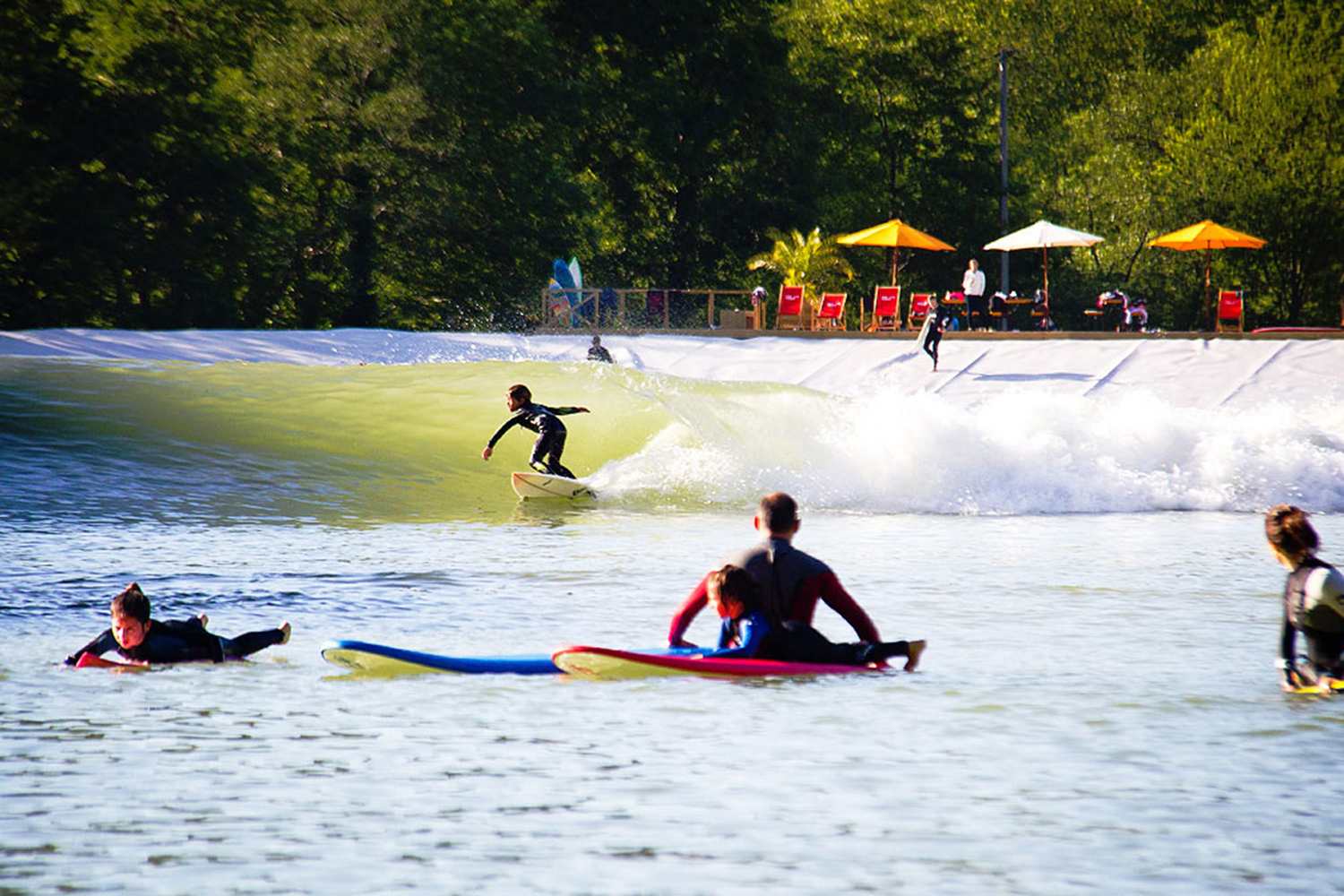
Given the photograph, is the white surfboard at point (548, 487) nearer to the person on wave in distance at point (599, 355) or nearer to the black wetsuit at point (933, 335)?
the person on wave in distance at point (599, 355)

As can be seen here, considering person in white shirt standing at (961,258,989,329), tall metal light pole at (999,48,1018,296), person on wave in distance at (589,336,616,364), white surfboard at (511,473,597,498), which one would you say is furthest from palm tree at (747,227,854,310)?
white surfboard at (511,473,597,498)

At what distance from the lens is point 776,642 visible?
9266 millimetres

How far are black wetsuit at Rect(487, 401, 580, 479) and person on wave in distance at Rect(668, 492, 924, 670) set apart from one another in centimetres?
1103

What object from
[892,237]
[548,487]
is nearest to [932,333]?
[892,237]

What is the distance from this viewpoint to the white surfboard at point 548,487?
Answer: 21.0 meters

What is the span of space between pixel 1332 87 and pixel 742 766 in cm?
4627

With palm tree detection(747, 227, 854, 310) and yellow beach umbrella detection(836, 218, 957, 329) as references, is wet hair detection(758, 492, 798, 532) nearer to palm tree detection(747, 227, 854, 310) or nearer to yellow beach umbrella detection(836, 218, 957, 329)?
yellow beach umbrella detection(836, 218, 957, 329)

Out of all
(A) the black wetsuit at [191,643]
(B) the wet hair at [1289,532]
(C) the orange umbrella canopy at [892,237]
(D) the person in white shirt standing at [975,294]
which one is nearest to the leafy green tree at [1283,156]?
(C) the orange umbrella canopy at [892,237]

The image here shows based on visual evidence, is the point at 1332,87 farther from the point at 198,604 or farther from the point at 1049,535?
the point at 198,604

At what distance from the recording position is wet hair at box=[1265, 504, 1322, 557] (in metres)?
8.38

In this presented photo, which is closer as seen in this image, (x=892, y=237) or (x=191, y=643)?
(x=191, y=643)

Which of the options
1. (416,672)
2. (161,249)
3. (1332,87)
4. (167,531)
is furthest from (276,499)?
(1332,87)

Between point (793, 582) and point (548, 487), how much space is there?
479 inches

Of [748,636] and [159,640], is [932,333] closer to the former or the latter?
[748,636]
